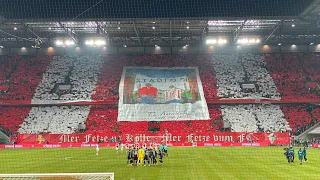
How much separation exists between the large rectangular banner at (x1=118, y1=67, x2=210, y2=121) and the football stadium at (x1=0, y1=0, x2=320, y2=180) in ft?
0.47

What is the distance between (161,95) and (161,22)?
412 inches

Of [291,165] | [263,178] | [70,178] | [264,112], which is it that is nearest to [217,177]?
[263,178]

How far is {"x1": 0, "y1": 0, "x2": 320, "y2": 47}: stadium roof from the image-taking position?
39250 mm

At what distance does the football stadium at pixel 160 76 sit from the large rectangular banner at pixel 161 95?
142 millimetres

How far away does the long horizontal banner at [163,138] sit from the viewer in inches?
1641

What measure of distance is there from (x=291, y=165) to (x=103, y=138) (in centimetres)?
2370

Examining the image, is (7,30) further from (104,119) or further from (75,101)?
(104,119)

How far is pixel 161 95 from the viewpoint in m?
50.6

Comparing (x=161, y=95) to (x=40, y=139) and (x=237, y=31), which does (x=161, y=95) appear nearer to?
(x=237, y=31)

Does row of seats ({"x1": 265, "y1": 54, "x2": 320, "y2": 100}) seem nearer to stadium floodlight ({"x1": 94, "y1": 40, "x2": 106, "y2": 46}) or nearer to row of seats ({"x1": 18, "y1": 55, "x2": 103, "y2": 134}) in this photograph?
stadium floodlight ({"x1": 94, "y1": 40, "x2": 106, "y2": 46})

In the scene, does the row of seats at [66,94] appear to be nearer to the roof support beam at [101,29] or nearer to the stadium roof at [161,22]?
the stadium roof at [161,22]

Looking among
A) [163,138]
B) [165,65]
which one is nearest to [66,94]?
[165,65]

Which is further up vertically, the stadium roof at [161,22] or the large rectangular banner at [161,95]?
the stadium roof at [161,22]

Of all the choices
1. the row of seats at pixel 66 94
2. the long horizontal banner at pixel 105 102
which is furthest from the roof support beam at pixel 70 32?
the long horizontal banner at pixel 105 102
